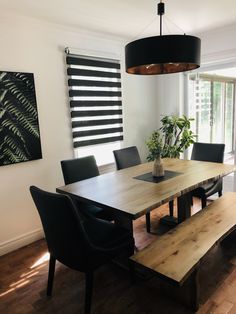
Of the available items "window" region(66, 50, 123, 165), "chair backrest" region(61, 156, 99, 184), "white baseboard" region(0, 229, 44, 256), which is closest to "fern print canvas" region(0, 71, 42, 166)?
"chair backrest" region(61, 156, 99, 184)

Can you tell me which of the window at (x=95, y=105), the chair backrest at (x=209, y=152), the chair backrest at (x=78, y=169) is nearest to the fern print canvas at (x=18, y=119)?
the chair backrest at (x=78, y=169)

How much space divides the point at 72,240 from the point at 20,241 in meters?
1.50

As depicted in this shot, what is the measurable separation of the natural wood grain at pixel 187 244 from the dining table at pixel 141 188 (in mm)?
270

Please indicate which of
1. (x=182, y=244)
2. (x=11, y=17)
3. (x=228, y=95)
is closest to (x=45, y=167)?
(x=11, y=17)

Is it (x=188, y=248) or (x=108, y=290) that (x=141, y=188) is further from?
(x=108, y=290)

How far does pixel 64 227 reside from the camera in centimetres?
168

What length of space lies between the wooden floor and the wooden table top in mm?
736

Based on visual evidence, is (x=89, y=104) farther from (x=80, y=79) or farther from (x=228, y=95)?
(x=228, y=95)

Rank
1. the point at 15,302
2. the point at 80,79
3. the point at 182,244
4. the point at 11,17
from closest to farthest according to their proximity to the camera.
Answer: the point at 182,244 → the point at 15,302 → the point at 11,17 → the point at 80,79

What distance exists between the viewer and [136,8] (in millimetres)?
2602

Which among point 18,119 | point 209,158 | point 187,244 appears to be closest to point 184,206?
A: point 187,244

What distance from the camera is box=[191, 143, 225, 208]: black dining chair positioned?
3.00 meters

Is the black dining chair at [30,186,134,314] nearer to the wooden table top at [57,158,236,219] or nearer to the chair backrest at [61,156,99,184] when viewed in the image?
the wooden table top at [57,158,236,219]

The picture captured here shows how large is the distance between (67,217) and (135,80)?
2.93 m
